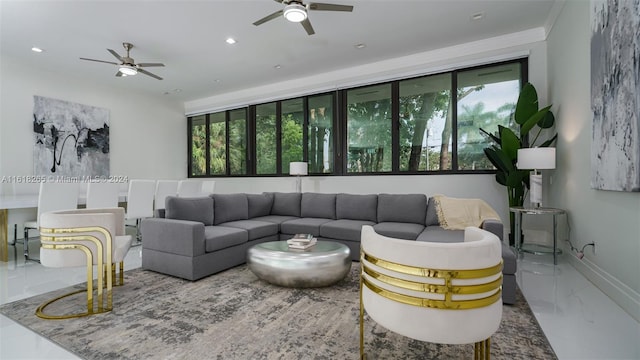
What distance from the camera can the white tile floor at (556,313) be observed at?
66.1 inches

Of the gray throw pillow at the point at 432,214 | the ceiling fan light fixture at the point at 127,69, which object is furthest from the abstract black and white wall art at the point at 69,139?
the gray throw pillow at the point at 432,214

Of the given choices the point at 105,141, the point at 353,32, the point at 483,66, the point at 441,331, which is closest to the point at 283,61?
the point at 353,32

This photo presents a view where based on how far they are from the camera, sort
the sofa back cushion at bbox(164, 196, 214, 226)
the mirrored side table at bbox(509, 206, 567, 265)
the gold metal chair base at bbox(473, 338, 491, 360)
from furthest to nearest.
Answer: the sofa back cushion at bbox(164, 196, 214, 226)
the mirrored side table at bbox(509, 206, 567, 265)
the gold metal chair base at bbox(473, 338, 491, 360)

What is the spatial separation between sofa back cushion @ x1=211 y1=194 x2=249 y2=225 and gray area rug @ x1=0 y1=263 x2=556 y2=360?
1293 mm

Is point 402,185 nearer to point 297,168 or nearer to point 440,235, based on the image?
point 297,168

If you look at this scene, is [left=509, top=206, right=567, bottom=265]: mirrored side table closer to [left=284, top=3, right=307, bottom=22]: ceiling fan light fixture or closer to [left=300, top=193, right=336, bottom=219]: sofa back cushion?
[left=300, top=193, right=336, bottom=219]: sofa back cushion

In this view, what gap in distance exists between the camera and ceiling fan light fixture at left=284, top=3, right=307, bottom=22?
2.78 m

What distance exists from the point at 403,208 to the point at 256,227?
75.7 inches

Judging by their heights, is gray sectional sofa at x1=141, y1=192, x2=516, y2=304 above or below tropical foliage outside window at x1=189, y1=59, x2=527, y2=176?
below

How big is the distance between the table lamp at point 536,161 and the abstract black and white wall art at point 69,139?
23.4 feet

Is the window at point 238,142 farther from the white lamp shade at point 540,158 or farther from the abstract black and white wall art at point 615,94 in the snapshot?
the abstract black and white wall art at point 615,94

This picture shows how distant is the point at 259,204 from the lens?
461 centimetres

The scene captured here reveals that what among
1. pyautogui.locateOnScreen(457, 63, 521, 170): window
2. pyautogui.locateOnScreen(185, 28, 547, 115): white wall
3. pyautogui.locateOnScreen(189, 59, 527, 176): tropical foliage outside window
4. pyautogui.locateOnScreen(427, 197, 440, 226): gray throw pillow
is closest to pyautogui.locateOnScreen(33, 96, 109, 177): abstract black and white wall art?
pyautogui.locateOnScreen(189, 59, 527, 176): tropical foliage outside window

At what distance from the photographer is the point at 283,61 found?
5.11 m
